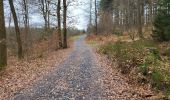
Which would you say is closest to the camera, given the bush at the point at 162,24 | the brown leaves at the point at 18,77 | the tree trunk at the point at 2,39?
the brown leaves at the point at 18,77

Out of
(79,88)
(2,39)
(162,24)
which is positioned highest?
(162,24)

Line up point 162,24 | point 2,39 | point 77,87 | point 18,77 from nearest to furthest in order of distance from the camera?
point 77,87
point 18,77
point 2,39
point 162,24

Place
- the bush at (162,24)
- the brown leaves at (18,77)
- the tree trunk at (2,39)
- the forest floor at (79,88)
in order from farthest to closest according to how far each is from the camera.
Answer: the bush at (162,24), the tree trunk at (2,39), the brown leaves at (18,77), the forest floor at (79,88)

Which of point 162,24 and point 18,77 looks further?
point 162,24

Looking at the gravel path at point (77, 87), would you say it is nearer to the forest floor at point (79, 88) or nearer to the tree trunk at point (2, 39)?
the forest floor at point (79, 88)

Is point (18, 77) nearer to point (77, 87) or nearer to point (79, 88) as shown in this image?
point (77, 87)

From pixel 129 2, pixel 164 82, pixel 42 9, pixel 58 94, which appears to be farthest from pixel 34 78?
pixel 129 2

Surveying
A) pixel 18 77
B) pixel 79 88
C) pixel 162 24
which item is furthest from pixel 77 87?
pixel 162 24

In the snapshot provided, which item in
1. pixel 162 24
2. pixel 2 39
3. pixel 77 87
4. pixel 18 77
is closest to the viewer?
pixel 77 87

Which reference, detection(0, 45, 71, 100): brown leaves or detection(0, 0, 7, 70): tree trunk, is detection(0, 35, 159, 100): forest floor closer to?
detection(0, 45, 71, 100): brown leaves

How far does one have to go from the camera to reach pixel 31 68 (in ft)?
59.9

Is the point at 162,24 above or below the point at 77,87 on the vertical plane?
above

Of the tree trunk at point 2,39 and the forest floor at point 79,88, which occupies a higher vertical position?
the tree trunk at point 2,39

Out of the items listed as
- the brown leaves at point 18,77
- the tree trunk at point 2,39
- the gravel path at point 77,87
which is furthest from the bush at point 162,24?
the tree trunk at point 2,39
